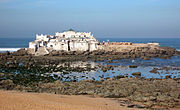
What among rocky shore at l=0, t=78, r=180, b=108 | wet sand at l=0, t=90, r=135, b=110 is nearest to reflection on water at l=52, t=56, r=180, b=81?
rocky shore at l=0, t=78, r=180, b=108

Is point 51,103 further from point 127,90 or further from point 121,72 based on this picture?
point 121,72

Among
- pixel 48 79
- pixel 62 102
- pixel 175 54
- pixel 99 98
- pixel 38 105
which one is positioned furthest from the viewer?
pixel 175 54

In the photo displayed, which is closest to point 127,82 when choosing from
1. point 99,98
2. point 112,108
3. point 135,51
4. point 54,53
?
point 99,98

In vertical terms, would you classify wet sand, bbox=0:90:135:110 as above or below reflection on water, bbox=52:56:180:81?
above

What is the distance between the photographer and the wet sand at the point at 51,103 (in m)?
12.5

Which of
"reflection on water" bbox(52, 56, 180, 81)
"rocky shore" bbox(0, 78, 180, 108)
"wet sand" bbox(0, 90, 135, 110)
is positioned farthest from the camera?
"reflection on water" bbox(52, 56, 180, 81)

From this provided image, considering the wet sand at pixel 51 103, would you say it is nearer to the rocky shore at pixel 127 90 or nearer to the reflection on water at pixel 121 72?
the rocky shore at pixel 127 90

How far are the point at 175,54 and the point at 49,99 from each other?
38.2 metres

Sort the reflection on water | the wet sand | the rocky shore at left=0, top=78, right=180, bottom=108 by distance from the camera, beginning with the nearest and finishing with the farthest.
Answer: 1. the wet sand
2. the rocky shore at left=0, top=78, right=180, bottom=108
3. the reflection on water

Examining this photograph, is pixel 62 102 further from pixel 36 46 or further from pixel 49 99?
pixel 36 46

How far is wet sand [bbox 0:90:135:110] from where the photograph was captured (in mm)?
12496

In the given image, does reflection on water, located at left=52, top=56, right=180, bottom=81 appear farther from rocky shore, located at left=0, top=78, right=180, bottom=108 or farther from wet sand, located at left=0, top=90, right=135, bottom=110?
wet sand, located at left=0, top=90, right=135, bottom=110

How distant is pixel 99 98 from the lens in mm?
15398

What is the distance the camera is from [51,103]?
43.2 feet
